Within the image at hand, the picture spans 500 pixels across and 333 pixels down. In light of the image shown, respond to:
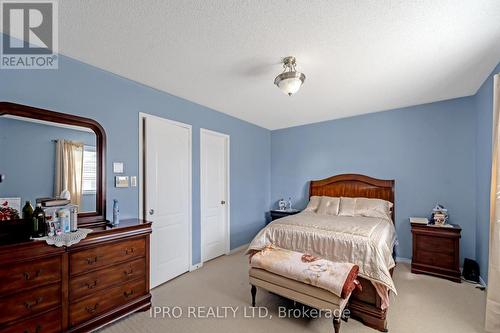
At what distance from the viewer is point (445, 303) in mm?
2369

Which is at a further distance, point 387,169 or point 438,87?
point 387,169

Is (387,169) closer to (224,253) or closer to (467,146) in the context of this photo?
(467,146)

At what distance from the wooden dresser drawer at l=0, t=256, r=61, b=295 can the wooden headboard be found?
4.05 metres

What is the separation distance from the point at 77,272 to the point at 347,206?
11.9ft

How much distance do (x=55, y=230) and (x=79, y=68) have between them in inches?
62.6

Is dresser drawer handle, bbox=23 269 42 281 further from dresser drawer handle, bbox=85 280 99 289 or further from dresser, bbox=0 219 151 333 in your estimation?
dresser drawer handle, bbox=85 280 99 289

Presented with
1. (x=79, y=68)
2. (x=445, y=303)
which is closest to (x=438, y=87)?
(x=445, y=303)

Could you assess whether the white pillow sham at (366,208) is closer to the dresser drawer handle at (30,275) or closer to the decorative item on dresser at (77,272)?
the decorative item on dresser at (77,272)

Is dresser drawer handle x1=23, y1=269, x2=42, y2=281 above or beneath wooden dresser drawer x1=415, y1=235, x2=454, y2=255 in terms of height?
above

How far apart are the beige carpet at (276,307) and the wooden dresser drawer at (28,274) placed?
0.77m

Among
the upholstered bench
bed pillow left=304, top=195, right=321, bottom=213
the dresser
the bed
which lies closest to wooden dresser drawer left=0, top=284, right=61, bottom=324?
the dresser

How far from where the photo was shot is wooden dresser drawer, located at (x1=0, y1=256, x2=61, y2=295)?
1.50 meters

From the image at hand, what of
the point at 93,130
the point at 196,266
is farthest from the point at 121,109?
the point at 196,266

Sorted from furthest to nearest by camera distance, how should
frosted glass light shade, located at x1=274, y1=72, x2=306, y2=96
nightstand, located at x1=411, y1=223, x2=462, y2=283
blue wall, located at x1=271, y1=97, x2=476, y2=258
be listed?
blue wall, located at x1=271, y1=97, x2=476, y2=258, nightstand, located at x1=411, y1=223, x2=462, y2=283, frosted glass light shade, located at x1=274, y1=72, x2=306, y2=96
